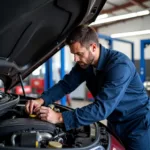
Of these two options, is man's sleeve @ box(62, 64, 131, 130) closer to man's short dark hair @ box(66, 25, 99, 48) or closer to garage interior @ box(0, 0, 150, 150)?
man's short dark hair @ box(66, 25, 99, 48)

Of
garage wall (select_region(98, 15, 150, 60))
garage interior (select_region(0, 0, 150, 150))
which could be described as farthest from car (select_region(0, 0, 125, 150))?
garage wall (select_region(98, 15, 150, 60))

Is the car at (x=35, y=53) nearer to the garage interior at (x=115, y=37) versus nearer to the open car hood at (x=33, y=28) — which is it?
the open car hood at (x=33, y=28)

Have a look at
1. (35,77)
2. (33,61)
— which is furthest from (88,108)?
(35,77)

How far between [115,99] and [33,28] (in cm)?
51

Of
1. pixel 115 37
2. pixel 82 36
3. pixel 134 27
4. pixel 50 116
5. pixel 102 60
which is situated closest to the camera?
pixel 50 116

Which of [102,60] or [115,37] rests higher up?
[115,37]

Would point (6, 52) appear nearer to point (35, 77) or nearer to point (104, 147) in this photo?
point (104, 147)

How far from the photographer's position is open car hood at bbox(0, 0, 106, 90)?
88 cm

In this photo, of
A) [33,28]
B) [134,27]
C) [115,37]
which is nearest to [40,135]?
[33,28]

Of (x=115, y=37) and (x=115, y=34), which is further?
(x=115, y=37)

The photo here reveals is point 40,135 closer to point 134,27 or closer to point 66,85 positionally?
point 66,85

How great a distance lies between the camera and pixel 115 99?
3.41ft

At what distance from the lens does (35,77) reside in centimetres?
725

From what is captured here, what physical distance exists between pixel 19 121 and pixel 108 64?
0.53 m
